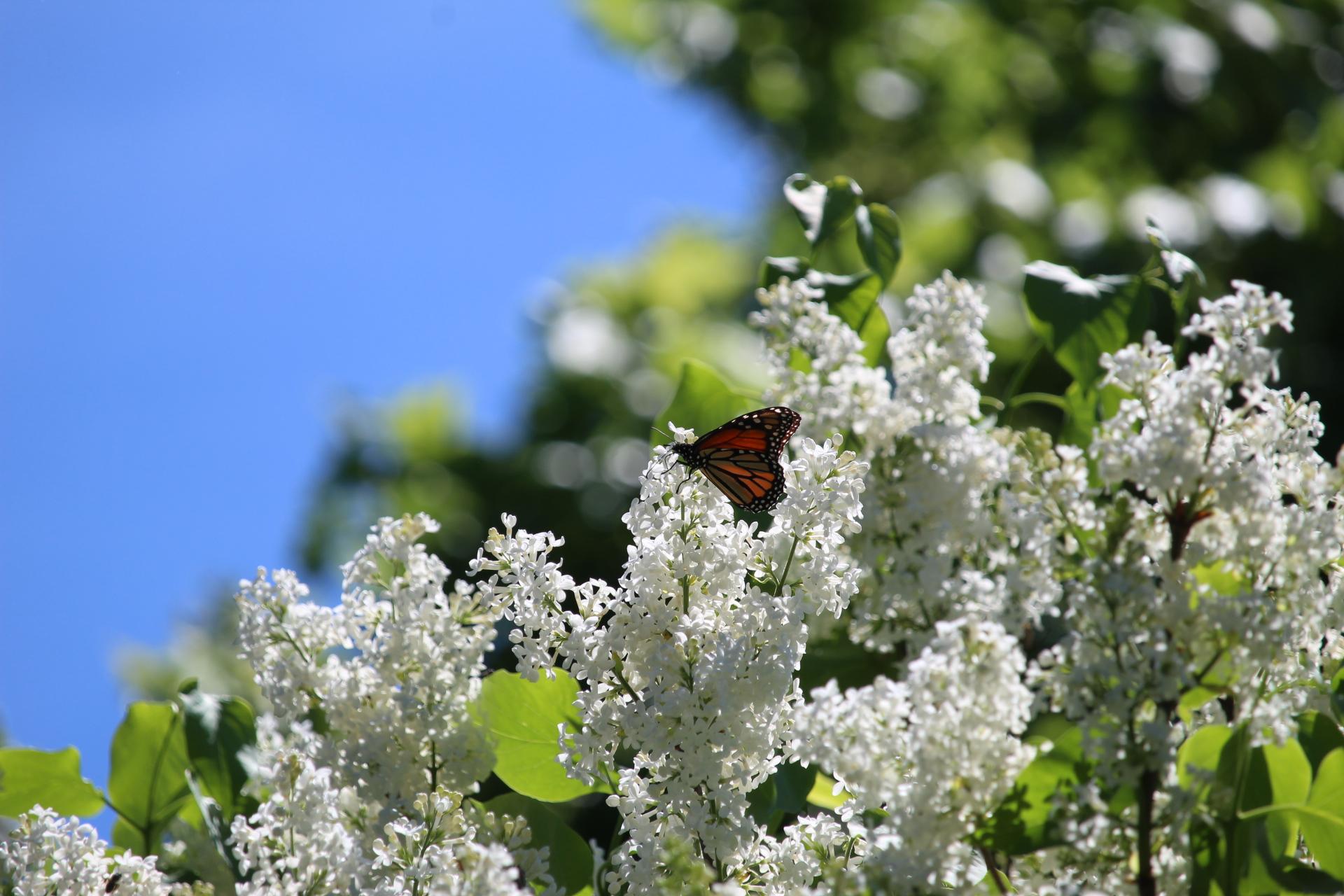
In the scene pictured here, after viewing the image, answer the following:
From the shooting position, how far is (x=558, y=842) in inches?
35.0

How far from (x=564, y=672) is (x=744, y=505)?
7.2 inches

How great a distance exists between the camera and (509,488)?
7.29m

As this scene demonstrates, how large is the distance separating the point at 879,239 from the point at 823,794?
0.47 m

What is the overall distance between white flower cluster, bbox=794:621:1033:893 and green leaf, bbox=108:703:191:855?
61 cm

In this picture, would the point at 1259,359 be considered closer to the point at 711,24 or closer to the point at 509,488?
the point at 509,488

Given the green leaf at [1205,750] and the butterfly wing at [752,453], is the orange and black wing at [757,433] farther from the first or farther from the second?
the green leaf at [1205,750]

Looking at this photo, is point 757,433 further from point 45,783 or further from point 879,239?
point 45,783

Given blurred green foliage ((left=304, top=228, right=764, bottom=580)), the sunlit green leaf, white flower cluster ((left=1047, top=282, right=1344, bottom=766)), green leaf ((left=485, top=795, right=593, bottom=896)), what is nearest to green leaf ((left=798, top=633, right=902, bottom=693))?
the sunlit green leaf

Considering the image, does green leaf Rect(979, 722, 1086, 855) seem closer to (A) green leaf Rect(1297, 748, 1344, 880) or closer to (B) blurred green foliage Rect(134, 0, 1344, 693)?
(A) green leaf Rect(1297, 748, 1344, 880)

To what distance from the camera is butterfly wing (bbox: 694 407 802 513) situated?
36.9 inches

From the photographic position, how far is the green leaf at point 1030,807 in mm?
657

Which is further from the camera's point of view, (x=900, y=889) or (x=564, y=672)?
(x=564, y=672)

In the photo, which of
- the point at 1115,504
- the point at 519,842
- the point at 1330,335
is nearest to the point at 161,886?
the point at 519,842

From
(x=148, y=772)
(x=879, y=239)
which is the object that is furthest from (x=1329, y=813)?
(x=148, y=772)
